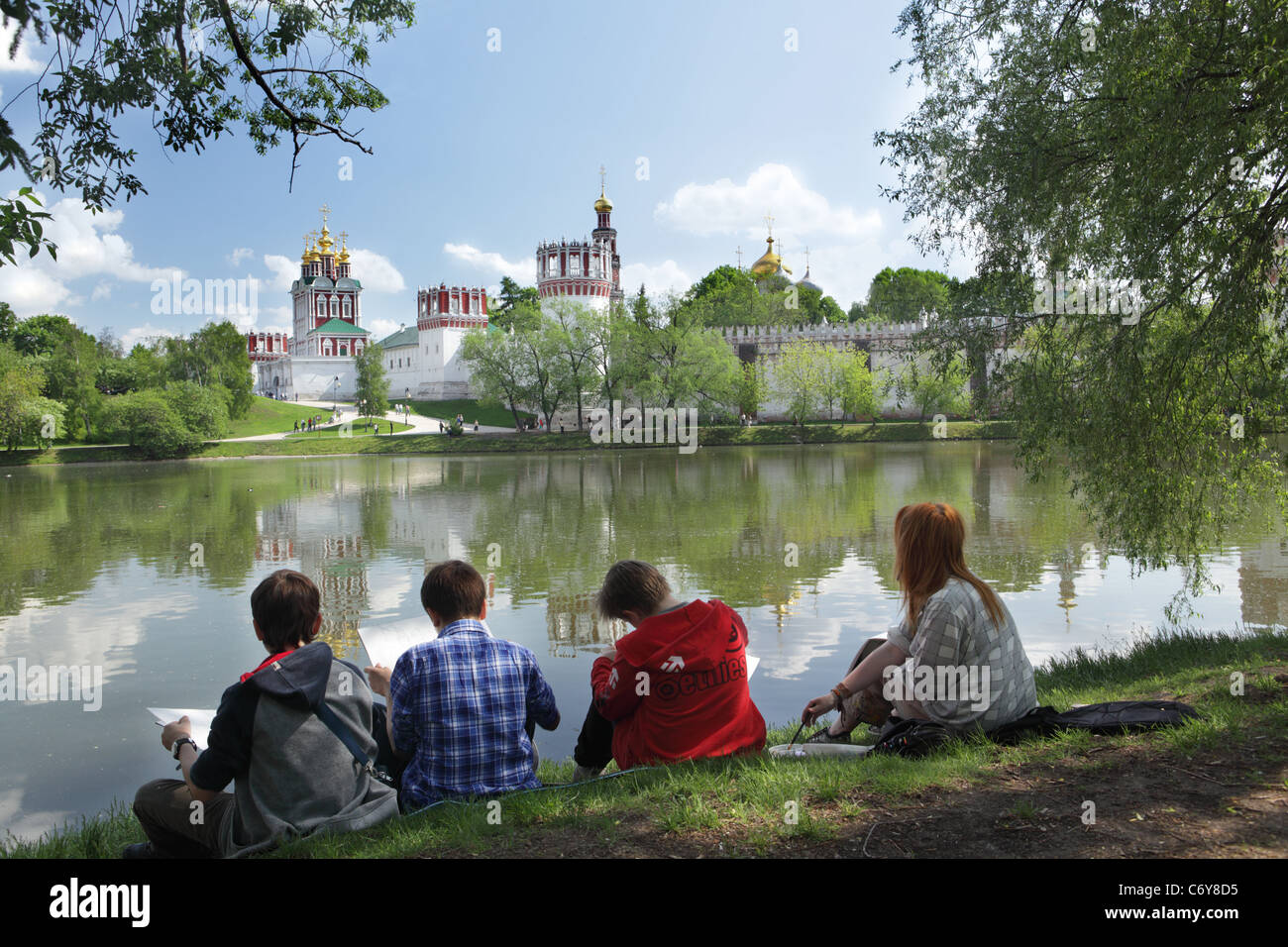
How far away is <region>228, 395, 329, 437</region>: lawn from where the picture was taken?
6262cm

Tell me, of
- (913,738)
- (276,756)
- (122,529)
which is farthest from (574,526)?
(276,756)

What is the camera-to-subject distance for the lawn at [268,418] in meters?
62.6

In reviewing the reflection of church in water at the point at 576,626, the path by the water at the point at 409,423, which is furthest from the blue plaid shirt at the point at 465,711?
the path by the water at the point at 409,423

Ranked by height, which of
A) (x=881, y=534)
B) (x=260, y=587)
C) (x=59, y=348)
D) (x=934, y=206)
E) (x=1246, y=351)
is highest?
(x=59, y=348)

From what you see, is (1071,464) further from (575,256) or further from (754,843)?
(575,256)

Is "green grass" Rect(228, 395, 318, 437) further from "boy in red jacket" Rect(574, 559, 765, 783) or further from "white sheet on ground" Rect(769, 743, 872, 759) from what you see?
"white sheet on ground" Rect(769, 743, 872, 759)

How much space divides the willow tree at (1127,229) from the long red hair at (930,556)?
3296 mm

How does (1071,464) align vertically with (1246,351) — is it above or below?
below

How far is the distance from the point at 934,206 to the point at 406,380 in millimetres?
82932

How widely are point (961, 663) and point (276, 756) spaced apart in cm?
274

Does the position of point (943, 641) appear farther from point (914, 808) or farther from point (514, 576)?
point (514, 576)

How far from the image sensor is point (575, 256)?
2931 inches
